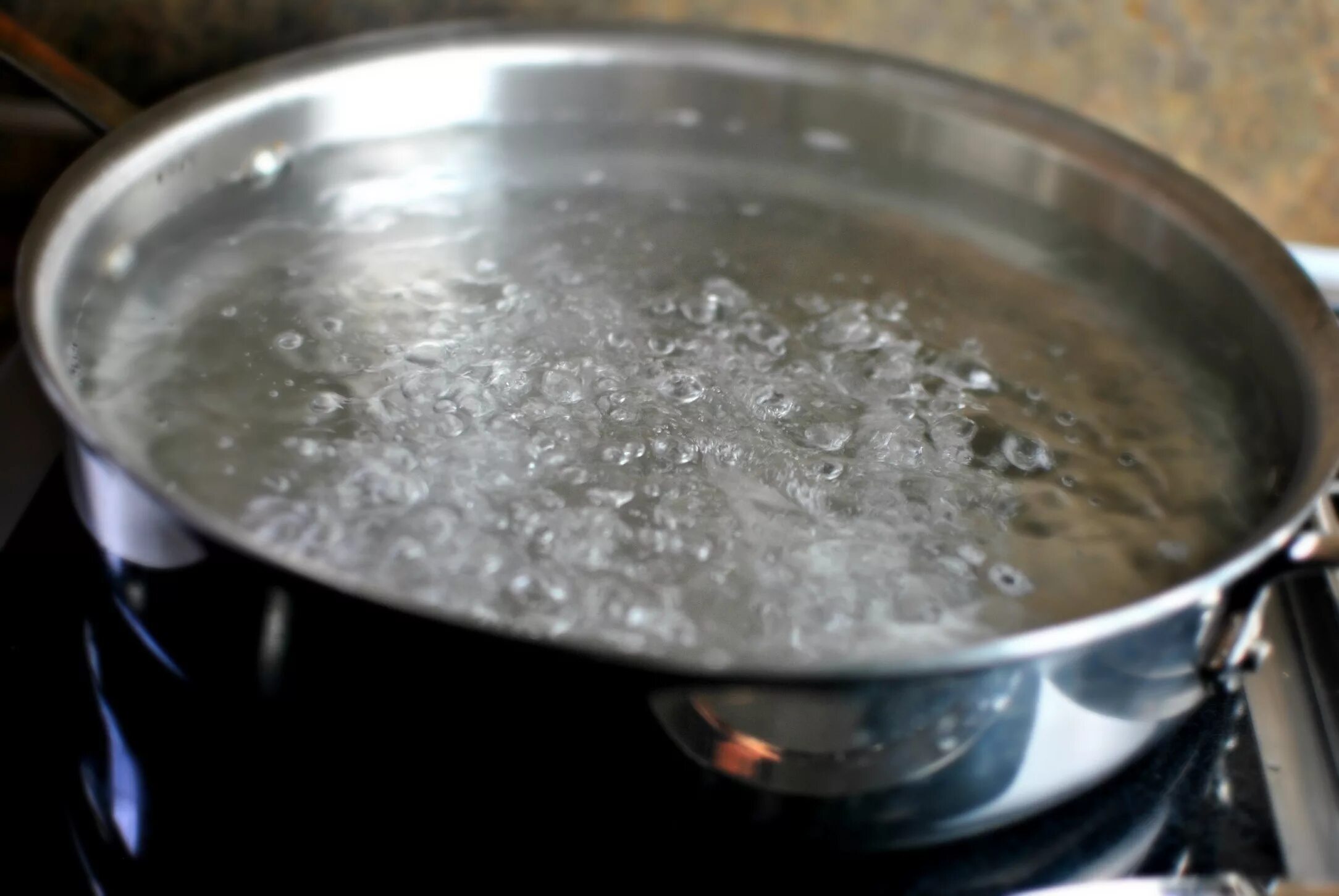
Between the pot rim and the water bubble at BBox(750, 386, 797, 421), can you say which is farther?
the water bubble at BBox(750, 386, 797, 421)

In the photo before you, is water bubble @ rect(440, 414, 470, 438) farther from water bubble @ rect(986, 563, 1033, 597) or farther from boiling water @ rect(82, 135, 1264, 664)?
water bubble @ rect(986, 563, 1033, 597)

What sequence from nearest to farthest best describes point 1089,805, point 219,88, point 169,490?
1. point 169,490
2. point 1089,805
3. point 219,88

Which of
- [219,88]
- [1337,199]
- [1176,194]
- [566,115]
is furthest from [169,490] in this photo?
[1337,199]

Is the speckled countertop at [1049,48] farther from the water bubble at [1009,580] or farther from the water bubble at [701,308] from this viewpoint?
the water bubble at [1009,580]

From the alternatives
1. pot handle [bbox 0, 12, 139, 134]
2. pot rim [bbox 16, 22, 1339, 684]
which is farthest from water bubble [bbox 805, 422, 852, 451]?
pot handle [bbox 0, 12, 139, 134]

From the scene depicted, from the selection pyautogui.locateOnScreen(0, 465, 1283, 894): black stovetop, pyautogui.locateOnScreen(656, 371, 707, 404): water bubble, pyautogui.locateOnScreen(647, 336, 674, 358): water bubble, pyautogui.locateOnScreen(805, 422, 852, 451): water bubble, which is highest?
pyautogui.locateOnScreen(805, 422, 852, 451): water bubble

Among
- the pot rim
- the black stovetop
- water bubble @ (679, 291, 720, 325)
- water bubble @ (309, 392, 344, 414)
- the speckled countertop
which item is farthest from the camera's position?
the speckled countertop

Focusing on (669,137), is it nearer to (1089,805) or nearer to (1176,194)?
(1176,194)

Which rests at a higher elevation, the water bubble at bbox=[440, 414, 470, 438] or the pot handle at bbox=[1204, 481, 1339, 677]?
the pot handle at bbox=[1204, 481, 1339, 677]
